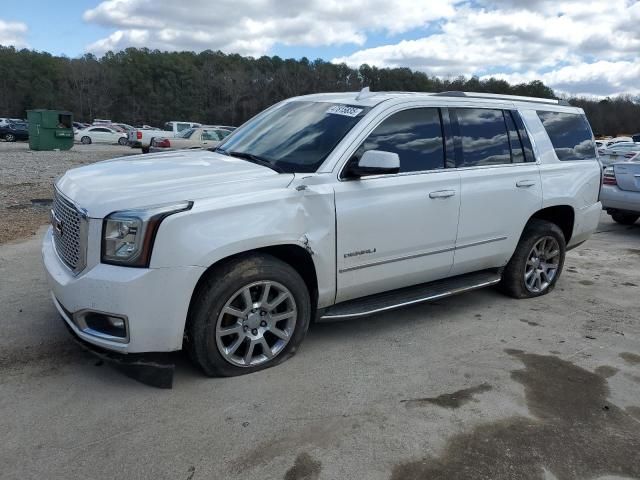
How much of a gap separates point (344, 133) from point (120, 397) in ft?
7.77

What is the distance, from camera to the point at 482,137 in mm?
4773

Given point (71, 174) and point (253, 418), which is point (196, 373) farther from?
point (71, 174)

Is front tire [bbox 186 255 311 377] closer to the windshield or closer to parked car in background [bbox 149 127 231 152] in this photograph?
the windshield

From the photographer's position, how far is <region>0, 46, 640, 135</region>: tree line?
93812 mm

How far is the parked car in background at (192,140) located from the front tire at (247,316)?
57.7ft

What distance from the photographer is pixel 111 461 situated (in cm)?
276

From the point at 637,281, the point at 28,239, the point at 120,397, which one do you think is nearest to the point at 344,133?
the point at 120,397

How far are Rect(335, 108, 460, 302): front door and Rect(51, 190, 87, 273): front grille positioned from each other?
1654mm

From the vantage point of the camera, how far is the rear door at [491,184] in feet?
15.0

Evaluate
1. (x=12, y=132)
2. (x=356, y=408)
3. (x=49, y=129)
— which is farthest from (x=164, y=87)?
(x=356, y=408)

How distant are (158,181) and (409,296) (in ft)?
7.06

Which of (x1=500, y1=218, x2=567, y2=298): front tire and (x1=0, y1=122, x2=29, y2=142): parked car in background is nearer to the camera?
(x1=500, y1=218, x2=567, y2=298): front tire

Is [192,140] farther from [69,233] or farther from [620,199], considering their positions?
[69,233]

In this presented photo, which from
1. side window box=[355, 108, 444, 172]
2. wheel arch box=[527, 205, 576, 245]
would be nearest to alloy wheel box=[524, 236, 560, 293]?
wheel arch box=[527, 205, 576, 245]
